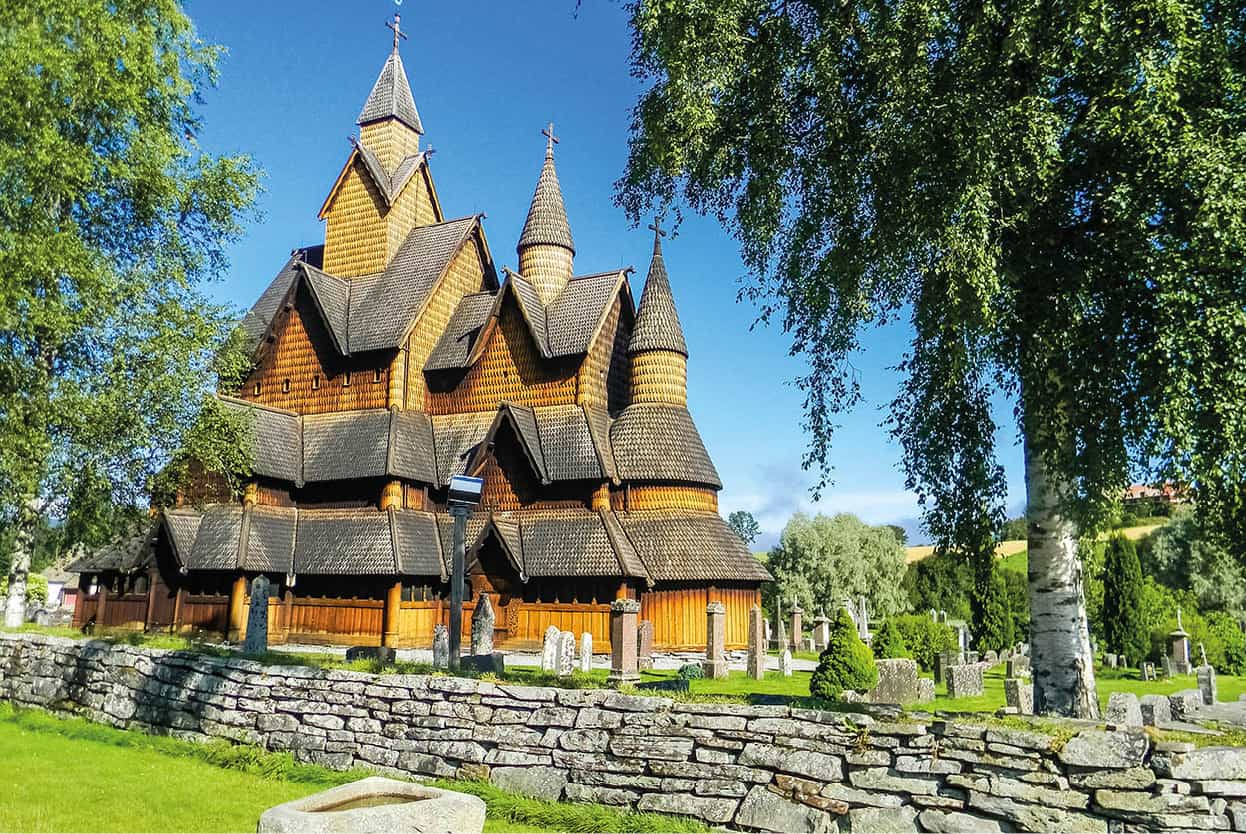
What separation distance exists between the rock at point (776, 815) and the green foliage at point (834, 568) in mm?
41927

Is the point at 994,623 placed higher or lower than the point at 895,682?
higher

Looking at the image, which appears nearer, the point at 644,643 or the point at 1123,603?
the point at 644,643

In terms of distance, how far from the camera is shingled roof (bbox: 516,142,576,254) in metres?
34.1

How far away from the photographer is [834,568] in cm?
5072

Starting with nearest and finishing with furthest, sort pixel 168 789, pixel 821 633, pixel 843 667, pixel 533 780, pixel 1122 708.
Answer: pixel 533 780 < pixel 168 789 < pixel 1122 708 < pixel 843 667 < pixel 821 633

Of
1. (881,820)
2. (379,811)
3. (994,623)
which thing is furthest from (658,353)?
(379,811)

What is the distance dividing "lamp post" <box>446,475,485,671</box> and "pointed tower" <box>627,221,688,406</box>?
16710mm

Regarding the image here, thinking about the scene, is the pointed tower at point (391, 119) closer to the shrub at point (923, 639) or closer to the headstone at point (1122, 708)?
the shrub at point (923, 639)

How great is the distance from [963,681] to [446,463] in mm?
17718

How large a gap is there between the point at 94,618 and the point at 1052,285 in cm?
3068

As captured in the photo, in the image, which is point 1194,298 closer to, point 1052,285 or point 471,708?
point 1052,285

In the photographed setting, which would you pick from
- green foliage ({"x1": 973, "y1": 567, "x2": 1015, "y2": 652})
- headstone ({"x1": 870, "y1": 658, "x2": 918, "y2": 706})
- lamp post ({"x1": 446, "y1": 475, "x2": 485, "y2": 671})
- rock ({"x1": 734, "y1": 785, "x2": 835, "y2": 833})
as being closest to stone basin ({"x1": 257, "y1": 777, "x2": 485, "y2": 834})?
rock ({"x1": 734, "y1": 785, "x2": 835, "y2": 833})

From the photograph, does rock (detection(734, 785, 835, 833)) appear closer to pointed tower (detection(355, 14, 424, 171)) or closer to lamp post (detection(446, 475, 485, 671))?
lamp post (detection(446, 475, 485, 671))

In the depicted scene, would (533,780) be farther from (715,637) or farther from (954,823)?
(715,637)
